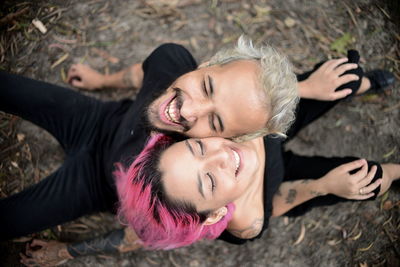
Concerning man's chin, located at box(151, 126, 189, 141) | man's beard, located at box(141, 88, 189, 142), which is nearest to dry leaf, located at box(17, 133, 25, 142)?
man's beard, located at box(141, 88, 189, 142)

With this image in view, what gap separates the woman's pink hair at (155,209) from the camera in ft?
6.03

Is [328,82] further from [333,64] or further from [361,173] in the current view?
[361,173]

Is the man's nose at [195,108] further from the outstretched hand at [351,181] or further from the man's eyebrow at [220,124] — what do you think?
the outstretched hand at [351,181]

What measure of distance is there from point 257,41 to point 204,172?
163 centimetres

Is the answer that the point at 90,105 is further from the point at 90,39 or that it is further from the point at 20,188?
the point at 20,188

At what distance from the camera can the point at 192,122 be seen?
195 cm

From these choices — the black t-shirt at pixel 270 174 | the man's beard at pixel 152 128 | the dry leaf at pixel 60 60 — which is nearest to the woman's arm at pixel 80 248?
the black t-shirt at pixel 270 174

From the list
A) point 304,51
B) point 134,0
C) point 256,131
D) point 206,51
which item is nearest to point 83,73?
point 134,0

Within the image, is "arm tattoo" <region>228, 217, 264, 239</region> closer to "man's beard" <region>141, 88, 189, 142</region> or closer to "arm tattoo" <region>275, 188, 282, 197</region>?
"arm tattoo" <region>275, 188, 282, 197</region>

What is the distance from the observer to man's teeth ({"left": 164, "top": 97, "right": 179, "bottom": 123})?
78.8 inches

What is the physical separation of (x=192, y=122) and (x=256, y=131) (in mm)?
360

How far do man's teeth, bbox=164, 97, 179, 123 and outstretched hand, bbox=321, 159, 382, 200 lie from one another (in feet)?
3.52

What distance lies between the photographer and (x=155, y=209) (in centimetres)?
189

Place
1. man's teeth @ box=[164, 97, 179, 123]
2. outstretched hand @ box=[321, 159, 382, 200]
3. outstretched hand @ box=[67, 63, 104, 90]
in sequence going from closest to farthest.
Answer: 1. man's teeth @ box=[164, 97, 179, 123]
2. outstretched hand @ box=[321, 159, 382, 200]
3. outstretched hand @ box=[67, 63, 104, 90]
